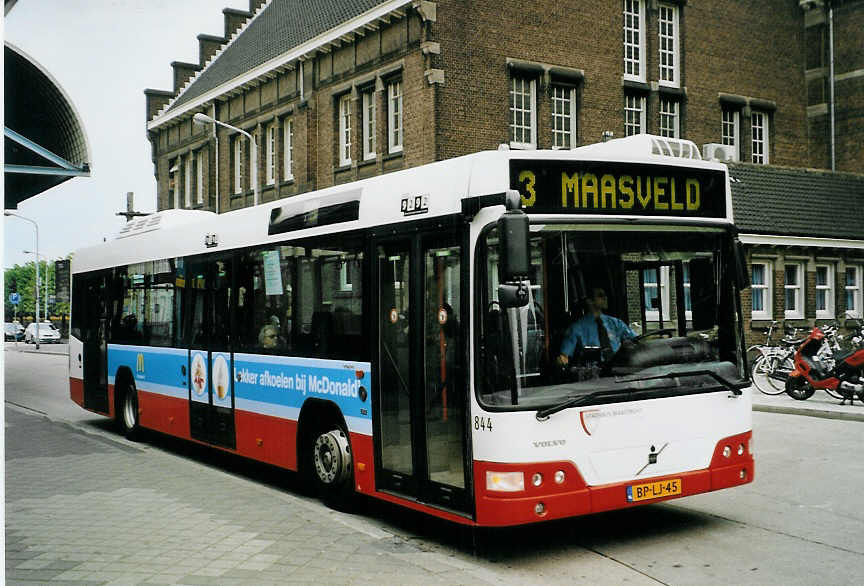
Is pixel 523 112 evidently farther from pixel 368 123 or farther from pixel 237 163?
pixel 237 163

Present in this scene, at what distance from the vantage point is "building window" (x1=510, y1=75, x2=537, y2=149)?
26.4 meters

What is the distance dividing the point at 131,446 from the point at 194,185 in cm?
Result: 2895

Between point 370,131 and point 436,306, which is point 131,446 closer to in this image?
point 436,306

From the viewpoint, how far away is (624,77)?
28.6 m

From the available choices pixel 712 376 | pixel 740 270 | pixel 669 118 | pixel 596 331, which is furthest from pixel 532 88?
pixel 596 331

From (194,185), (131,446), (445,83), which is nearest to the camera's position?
(131,446)

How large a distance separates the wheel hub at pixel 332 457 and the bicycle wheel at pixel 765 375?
1224 centimetres

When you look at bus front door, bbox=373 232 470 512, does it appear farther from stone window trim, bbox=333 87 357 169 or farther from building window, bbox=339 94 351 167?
building window, bbox=339 94 351 167

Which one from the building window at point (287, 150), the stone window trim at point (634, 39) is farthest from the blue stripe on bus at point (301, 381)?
the building window at point (287, 150)

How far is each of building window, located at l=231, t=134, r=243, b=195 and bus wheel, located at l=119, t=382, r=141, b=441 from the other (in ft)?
77.0

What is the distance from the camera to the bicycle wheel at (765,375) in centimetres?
1842

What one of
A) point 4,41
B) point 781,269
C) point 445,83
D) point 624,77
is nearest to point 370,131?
point 445,83

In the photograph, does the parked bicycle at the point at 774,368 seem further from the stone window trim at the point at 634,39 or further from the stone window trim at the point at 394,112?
the stone window trim at the point at 634,39

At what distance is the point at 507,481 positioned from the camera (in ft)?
20.3
